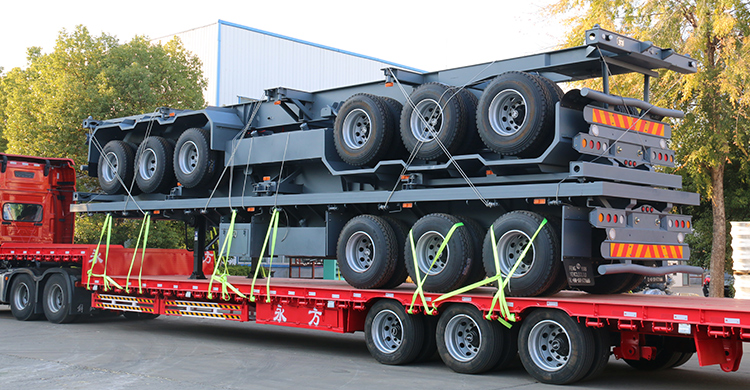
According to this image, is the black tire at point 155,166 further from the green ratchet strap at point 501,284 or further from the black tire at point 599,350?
the black tire at point 599,350

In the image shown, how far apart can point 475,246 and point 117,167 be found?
8.27 m

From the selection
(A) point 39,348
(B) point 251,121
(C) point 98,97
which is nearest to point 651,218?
(B) point 251,121

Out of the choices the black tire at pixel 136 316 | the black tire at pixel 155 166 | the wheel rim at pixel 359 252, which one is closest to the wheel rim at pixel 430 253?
the wheel rim at pixel 359 252

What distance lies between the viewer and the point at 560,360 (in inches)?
336

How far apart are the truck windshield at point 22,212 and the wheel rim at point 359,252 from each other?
31.5 feet

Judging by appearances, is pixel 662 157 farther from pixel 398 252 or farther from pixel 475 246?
pixel 398 252

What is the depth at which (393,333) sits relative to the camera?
33.4 feet

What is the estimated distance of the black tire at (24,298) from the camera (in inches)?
612

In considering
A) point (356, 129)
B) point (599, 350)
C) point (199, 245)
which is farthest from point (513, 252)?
point (199, 245)

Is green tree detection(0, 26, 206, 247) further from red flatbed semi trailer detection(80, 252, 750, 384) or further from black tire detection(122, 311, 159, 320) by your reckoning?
red flatbed semi trailer detection(80, 252, 750, 384)

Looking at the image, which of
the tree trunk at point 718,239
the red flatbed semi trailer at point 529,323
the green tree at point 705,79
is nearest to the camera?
the red flatbed semi trailer at point 529,323

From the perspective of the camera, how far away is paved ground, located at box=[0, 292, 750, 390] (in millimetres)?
8617

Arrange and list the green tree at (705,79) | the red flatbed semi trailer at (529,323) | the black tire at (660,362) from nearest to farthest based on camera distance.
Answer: the red flatbed semi trailer at (529,323) → the black tire at (660,362) → the green tree at (705,79)

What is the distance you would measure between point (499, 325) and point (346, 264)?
266 centimetres
